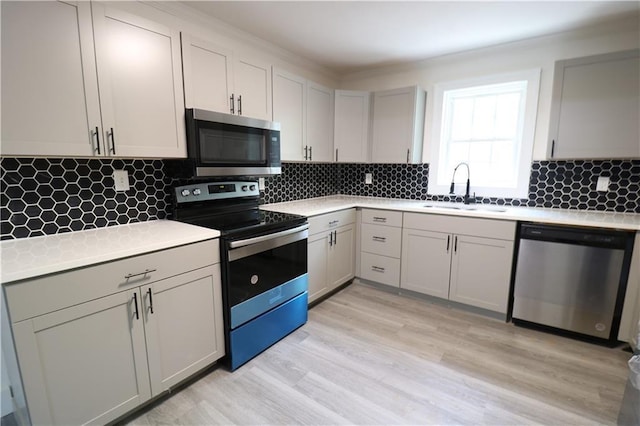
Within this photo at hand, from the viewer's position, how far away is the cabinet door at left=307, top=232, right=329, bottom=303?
8.62ft

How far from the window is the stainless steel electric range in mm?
1869

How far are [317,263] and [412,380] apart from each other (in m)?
1.20

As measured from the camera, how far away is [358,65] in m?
3.33

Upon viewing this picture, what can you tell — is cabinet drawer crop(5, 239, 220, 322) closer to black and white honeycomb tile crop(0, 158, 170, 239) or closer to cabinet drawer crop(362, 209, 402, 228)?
black and white honeycomb tile crop(0, 158, 170, 239)

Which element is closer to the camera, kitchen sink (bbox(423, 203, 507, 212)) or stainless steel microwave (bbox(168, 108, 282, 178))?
stainless steel microwave (bbox(168, 108, 282, 178))

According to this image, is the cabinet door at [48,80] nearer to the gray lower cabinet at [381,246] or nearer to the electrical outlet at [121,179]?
the electrical outlet at [121,179]

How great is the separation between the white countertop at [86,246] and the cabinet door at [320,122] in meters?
1.61

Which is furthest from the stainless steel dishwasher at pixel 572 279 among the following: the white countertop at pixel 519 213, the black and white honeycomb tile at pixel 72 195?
the black and white honeycomb tile at pixel 72 195

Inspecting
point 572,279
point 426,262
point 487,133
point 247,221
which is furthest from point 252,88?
point 572,279

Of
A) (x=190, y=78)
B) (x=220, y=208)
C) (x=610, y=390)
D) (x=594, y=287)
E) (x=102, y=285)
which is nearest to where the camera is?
(x=102, y=285)

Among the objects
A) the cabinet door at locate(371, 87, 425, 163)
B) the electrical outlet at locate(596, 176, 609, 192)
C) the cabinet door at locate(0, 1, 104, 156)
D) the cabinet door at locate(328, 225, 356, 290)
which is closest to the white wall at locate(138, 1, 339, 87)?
the cabinet door at locate(0, 1, 104, 156)

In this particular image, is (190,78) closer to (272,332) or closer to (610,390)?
(272,332)

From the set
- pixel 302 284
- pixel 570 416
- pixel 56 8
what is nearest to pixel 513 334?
pixel 570 416

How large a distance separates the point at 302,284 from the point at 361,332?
601 millimetres
